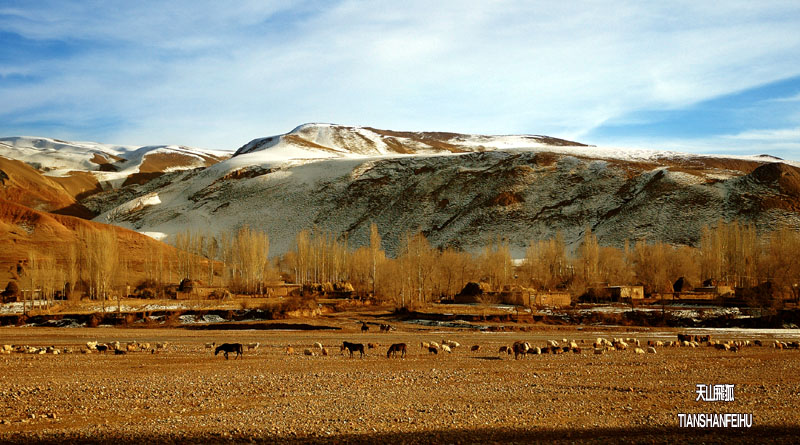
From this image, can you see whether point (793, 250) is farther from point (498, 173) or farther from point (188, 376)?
point (498, 173)

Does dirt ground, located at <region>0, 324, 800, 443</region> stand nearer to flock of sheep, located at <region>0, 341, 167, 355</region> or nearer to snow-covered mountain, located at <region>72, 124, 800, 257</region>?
flock of sheep, located at <region>0, 341, 167, 355</region>

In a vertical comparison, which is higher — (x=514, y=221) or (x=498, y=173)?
(x=498, y=173)

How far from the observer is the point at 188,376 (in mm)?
19734

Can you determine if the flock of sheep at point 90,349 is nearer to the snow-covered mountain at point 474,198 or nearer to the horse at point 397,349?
the horse at point 397,349

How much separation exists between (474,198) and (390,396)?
110616 mm

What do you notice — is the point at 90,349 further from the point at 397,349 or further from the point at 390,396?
the point at 390,396

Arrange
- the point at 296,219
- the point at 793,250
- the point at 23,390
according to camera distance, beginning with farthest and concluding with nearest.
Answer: the point at 296,219, the point at 793,250, the point at 23,390

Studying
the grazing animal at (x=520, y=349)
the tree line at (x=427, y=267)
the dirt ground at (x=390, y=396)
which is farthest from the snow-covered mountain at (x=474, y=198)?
the dirt ground at (x=390, y=396)

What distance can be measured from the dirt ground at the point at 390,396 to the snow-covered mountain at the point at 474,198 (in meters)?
80.0

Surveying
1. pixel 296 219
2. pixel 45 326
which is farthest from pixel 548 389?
pixel 296 219

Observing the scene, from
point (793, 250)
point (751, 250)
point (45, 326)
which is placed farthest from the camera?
point (751, 250)

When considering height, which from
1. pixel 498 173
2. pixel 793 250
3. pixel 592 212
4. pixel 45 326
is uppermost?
pixel 498 173

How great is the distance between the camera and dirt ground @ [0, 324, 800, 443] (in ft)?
40.6

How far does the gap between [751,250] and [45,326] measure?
68.4 m
